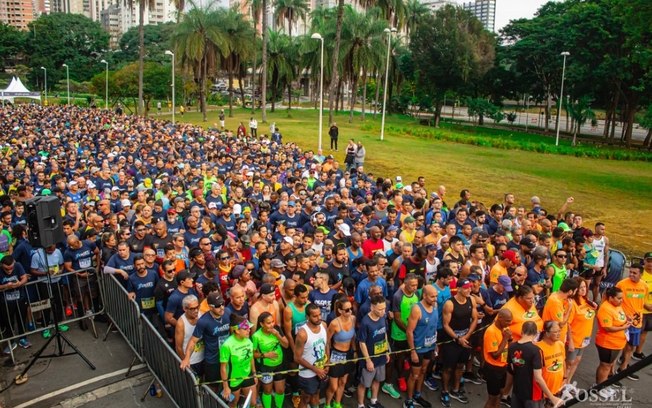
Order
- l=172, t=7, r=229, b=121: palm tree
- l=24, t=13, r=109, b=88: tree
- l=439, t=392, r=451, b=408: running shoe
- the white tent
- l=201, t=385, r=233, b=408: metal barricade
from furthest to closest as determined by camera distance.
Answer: l=24, t=13, r=109, b=88: tree
the white tent
l=172, t=7, r=229, b=121: palm tree
l=439, t=392, r=451, b=408: running shoe
l=201, t=385, r=233, b=408: metal barricade

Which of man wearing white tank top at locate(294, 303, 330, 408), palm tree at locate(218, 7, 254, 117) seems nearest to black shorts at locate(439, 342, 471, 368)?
man wearing white tank top at locate(294, 303, 330, 408)

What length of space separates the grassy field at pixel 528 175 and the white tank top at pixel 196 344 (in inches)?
543

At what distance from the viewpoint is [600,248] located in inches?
423

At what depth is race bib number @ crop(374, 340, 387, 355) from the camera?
6.71 metres

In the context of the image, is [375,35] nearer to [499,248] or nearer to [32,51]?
[499,248]

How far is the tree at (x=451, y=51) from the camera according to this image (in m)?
55.1

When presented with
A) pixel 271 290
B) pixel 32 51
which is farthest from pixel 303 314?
pixel 32 51

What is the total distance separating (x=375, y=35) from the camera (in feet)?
158

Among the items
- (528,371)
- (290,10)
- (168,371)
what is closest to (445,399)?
(528,371)

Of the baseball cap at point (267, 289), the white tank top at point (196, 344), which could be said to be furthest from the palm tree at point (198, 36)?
the white tank top at point (196, 344)

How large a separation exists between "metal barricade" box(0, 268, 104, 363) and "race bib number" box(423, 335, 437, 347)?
5265 millimetres

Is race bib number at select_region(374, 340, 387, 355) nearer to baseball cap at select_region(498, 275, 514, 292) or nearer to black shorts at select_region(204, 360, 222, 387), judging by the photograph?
black shorts at select_region(204, 360, 222, 387)

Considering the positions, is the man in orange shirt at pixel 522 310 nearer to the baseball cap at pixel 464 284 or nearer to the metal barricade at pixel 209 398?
the baseball cap at pixel 464 284

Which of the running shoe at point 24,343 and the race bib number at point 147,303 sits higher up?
the race bib number at point 147,303
